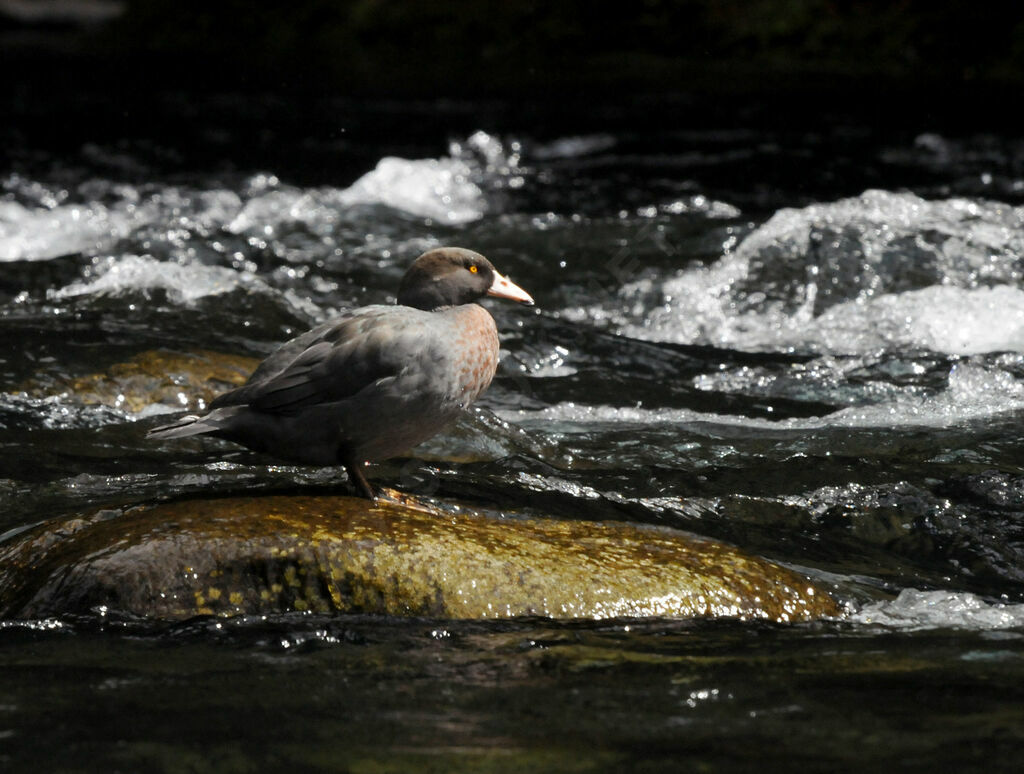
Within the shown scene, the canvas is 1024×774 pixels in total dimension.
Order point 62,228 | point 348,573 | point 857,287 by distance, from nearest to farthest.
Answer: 1. point 348,573
2. point 857,287
3. point 62,228

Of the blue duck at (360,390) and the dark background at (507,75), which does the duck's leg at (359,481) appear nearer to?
Answer: the blue duck at (360,390)

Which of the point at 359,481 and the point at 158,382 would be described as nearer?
the point at 359,481

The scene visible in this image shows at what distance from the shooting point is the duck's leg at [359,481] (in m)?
4.18

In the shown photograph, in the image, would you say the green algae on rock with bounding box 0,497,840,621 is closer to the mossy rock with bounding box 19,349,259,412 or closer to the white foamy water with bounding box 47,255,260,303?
the mossy rock with bounding box 19,349,259,412

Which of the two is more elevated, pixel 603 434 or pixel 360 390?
pixel 360 390

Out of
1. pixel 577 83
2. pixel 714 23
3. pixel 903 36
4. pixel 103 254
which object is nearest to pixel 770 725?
pixel 103 254

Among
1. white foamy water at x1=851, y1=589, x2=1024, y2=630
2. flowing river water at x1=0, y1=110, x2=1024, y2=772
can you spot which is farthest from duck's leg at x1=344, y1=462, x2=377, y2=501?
white foamy water at x1=851, y1=589, x2=1024, y2=630

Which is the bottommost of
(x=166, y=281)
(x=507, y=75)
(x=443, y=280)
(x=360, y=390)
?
(x=166, y=281)

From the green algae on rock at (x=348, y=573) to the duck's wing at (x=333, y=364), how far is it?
389 millimetres

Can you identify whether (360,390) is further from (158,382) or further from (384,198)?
(384,198)

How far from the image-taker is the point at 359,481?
13.8 ft

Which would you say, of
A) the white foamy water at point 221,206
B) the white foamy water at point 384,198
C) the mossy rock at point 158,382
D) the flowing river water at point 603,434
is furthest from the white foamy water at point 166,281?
the white foamy water at point 384,198

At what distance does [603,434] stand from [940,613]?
2127 mm

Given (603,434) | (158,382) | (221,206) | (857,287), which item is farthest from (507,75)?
(603,434)
